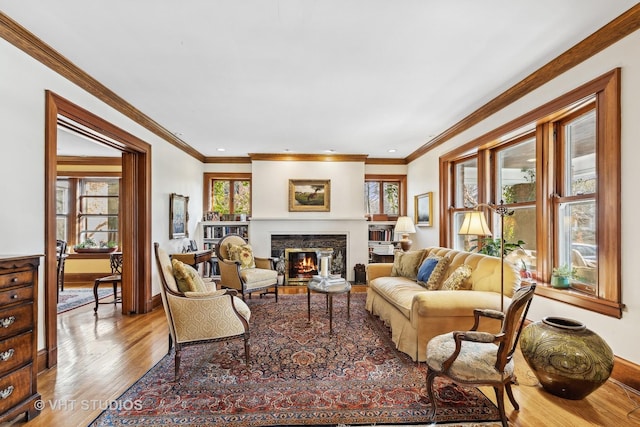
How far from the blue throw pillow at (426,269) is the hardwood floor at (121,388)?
1176 mm

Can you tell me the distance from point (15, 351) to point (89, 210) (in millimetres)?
5986

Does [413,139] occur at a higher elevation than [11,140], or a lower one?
higher

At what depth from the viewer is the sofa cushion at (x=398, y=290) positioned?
10.1ft

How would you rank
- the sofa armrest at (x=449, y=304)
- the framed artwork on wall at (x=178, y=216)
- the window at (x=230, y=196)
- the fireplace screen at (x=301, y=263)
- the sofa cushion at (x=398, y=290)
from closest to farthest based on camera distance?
the sofa armrest at (x=449, y=304), the sofa cushion at (x=398, y=290), the framed artwork on wall at (x=178, y=216), the fireplace screen at (x=301, y=263), the window at (x=230, y=196)

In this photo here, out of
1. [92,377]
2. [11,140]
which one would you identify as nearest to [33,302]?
[92,377]

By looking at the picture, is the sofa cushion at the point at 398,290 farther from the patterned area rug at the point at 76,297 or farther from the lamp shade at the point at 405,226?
the patterned area rug at the point at 76,297

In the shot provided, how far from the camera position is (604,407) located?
2.10m

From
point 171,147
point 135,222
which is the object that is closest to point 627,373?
point 135,222

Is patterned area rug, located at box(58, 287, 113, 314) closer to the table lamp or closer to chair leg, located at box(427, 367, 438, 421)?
chair leg, located at box(427, 367, 438, 421)

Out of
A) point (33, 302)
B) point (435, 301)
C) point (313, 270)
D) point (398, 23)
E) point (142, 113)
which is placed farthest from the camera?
point (313, 270)

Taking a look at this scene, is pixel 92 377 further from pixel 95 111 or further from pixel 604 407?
pixel 604 407

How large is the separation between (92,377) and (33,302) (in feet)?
2.89

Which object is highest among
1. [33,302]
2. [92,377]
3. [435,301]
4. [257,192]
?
[257,192]

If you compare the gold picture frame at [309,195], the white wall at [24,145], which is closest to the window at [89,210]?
the gold picture frame at [309,195]
